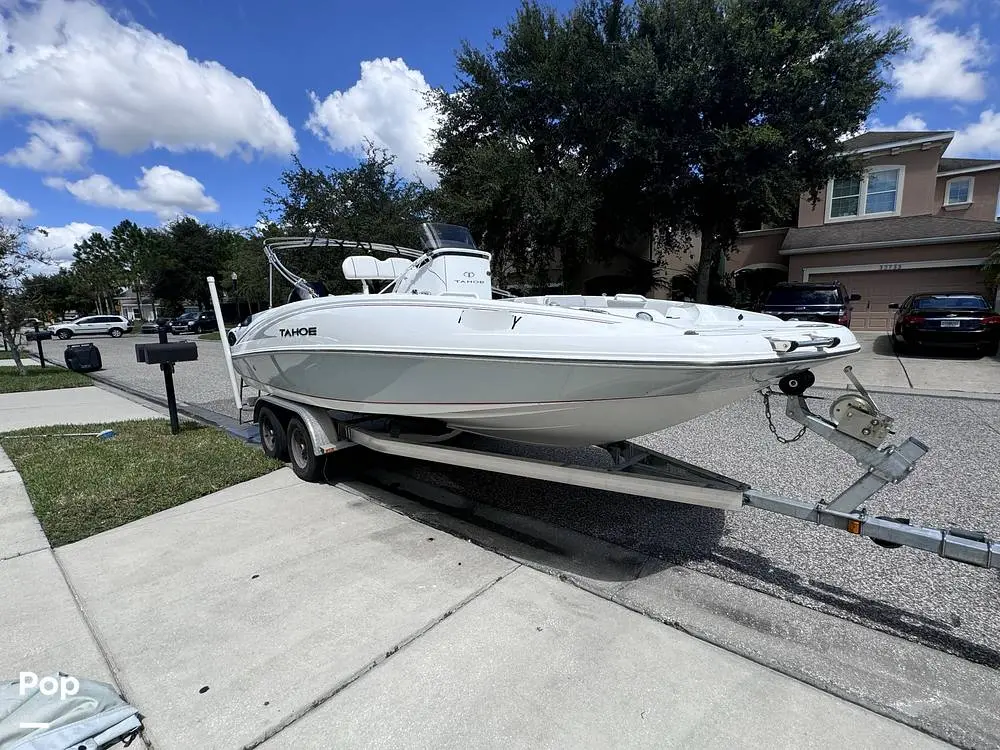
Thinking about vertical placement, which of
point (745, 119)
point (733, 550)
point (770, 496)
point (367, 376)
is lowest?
point (733, 550)

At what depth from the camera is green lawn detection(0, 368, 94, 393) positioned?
10.2m

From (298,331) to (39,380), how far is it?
1089 centimetres

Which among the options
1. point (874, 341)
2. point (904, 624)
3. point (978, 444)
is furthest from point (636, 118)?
point (904, 624)

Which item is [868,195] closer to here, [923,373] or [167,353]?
[923,373]

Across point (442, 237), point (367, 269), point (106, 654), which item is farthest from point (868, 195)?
point (106, 654)

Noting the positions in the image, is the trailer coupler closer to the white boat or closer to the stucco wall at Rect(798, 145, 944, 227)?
the white boat

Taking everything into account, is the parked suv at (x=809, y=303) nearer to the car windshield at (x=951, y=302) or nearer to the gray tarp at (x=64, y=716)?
the car windshield at (x=951, y=302)

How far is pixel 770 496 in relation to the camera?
2732mm

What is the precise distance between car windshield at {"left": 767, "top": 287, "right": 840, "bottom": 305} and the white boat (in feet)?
28.4

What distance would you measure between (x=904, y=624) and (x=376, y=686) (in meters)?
2.44

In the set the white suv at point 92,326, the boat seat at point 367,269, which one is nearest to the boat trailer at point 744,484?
the boat seat at point 367,269

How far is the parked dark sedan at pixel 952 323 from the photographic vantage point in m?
9.64

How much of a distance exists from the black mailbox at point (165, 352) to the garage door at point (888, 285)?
18688mm

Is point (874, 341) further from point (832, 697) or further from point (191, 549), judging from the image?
point (191, 549)
